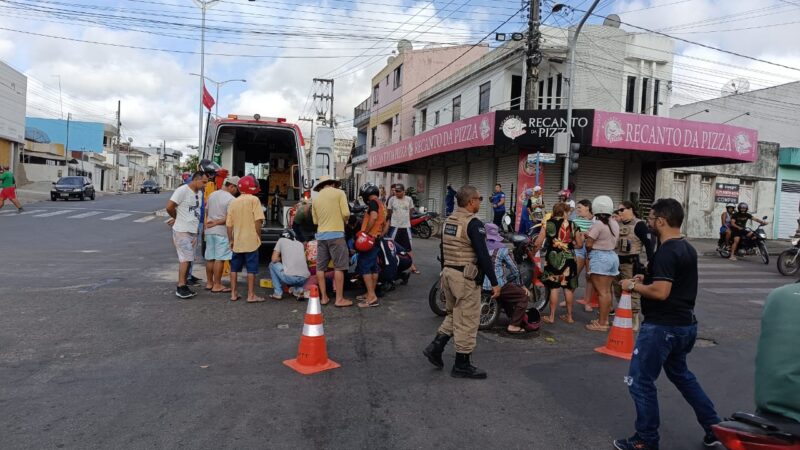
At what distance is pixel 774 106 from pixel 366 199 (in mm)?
28582

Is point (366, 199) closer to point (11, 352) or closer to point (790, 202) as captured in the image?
point (11, 352)

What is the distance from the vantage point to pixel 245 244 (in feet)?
24.3

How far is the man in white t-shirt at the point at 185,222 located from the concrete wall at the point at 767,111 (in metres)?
29.8

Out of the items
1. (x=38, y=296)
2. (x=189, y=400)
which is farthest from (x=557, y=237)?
(x=38, y=296)

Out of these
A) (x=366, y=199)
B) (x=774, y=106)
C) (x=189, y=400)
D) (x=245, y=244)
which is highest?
(x=774, y=106)

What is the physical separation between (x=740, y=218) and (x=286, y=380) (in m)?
14.9

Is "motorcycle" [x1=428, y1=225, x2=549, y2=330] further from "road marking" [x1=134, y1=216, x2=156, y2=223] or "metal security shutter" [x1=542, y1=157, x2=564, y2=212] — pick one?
"road marking" [x1=134, y1=216, x2=156, y2=223]

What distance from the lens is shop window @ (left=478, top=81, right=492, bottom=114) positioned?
890 inches

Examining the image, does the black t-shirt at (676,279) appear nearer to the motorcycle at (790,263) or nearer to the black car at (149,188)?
the motorcycle at (790,263)

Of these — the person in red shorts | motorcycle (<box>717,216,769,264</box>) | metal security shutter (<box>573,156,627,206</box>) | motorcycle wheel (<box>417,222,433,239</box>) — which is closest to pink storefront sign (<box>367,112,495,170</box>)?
motorcycle wheel (<box>417,222,433,239</box>)

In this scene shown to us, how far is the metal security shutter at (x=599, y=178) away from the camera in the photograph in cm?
2020

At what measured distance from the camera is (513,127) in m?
16.8

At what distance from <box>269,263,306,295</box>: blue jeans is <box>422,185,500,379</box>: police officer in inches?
136

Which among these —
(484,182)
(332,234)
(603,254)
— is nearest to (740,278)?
(603,254)
